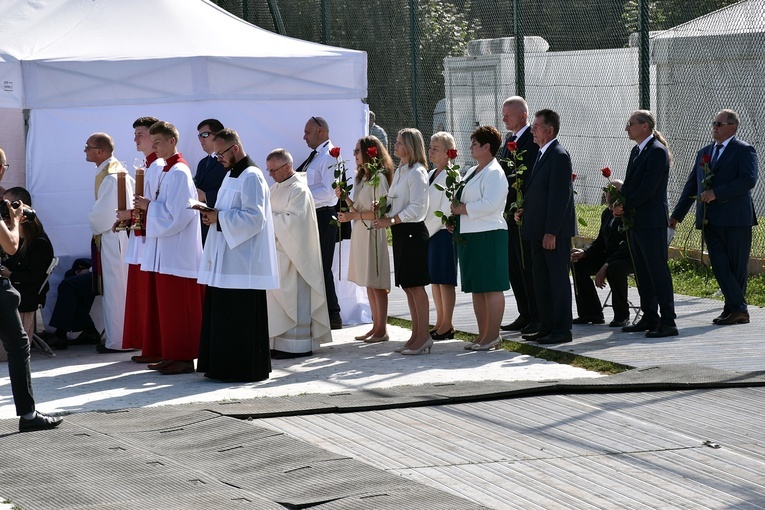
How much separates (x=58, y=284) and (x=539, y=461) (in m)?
5.69

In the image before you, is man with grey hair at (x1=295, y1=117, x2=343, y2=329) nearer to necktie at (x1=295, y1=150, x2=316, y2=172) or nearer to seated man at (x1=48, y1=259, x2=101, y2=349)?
necktie at (x1=295, y1=150, x2=316, y2=172)

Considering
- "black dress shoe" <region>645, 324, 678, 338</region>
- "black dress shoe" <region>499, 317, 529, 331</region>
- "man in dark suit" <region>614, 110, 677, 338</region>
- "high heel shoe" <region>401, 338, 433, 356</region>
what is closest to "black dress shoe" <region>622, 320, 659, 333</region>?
"man in dark suit" <region>614, 110, 677, 338</region>

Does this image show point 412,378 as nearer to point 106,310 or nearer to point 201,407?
point 201,407

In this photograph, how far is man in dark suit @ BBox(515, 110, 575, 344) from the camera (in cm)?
978

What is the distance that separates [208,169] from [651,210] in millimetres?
3786

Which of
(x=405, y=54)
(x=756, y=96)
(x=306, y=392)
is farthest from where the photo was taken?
(x=405, y=54)

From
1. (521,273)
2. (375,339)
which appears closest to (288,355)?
(375,339)

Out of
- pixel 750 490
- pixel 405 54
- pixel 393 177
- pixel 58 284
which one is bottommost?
pixel 750 490

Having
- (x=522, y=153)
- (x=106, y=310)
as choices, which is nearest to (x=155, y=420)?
(x=106, y=310)

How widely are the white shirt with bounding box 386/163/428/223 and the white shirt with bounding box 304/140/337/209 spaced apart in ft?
4.00

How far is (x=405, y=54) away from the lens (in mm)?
17297

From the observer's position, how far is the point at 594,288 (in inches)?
429

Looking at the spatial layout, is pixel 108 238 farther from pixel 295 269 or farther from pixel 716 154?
pixel 716 154

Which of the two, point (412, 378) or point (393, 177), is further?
point (393, 177)
